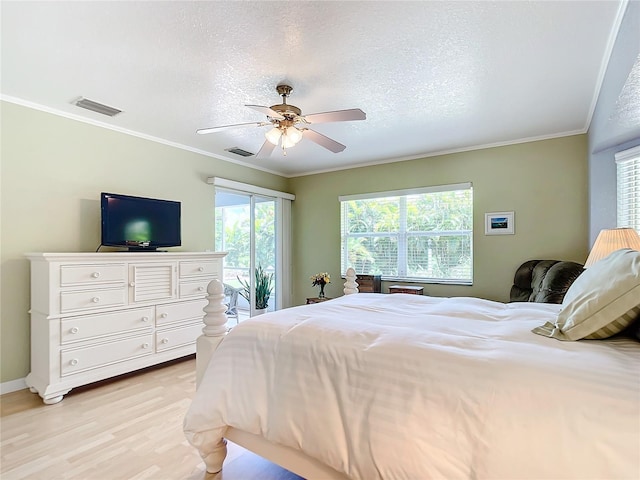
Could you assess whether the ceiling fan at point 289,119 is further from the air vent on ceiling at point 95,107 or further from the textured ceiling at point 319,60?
the air vent on ceiling at point 95,107

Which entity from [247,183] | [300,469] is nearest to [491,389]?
[300,469]

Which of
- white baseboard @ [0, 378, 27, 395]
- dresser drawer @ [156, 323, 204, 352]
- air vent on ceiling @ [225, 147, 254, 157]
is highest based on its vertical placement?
air vent on ceiling @ [225, 147, 254, 157]

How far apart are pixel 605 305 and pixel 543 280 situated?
221cm

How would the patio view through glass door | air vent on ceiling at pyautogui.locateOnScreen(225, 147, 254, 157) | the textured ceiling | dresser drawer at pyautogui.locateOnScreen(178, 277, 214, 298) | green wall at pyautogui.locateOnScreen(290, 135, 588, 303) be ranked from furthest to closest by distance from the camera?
1. the patio view through glass door
2. air vent on ceiling at pyautogui.locateOnScreen(225, 147, 254, 157)
3. green wall at pyautogui.locateOnScreen(290, 135, 588, 303)
4. dresser drawer at pyautogui.locateOnScreen(178, 277, 214, 298)
5. the textured ceiling

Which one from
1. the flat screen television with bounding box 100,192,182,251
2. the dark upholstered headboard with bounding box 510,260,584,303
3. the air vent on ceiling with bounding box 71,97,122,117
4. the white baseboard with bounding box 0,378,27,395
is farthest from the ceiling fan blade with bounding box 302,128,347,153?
Result: the white baseboard with bounding box 0,378,27,395

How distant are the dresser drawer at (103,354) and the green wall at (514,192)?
A: 311 centimetres

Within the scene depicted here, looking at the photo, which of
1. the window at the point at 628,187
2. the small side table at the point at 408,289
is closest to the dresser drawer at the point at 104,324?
the small side table at the point at 408,289

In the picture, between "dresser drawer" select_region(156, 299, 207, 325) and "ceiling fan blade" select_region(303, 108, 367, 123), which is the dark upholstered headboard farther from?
"dresser drawer" select_region(156, 299, 207, 325)

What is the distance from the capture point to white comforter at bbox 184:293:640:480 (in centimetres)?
99

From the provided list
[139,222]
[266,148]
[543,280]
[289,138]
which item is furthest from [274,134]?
[543,280]

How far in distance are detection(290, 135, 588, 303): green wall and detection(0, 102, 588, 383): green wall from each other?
0.04 feet

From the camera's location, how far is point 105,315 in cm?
303

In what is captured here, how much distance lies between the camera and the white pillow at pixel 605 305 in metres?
1.20

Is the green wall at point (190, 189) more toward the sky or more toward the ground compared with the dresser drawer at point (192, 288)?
more toward the sky
